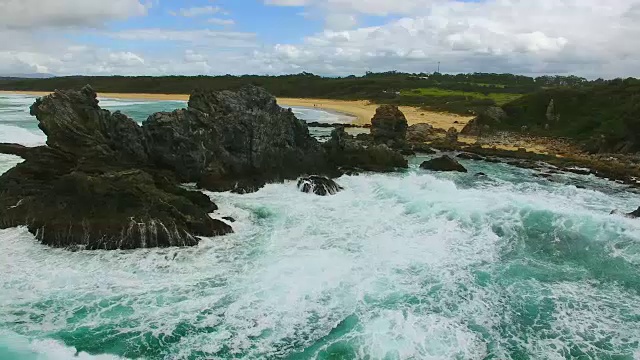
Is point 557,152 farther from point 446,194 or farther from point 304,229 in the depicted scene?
point 304,229

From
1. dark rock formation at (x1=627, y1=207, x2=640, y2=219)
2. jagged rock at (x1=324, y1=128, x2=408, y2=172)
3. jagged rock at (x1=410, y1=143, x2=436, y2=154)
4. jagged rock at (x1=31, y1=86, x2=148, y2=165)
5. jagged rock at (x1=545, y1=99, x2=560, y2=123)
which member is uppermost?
jagged rock at (x1=31, y1=86, x2=148, y2=165)

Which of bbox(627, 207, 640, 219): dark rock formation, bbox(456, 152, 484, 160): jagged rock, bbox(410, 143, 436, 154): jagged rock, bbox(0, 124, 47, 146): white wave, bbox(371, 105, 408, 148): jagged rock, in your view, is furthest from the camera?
bbox(371, 105, 408, 148): jagged rock

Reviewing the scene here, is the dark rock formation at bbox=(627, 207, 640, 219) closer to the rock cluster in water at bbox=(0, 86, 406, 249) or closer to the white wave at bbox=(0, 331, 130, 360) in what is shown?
the rock cluster in water at bbox=(0, 86, 406, 249)

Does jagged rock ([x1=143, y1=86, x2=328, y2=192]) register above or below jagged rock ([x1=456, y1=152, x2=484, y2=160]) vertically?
above

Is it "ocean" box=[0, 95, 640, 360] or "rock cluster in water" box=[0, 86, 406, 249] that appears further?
"rock cluster in water" box=[0, 86, 406, 249]

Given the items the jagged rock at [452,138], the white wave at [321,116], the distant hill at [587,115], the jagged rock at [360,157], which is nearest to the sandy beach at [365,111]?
the white wave at [321,116]

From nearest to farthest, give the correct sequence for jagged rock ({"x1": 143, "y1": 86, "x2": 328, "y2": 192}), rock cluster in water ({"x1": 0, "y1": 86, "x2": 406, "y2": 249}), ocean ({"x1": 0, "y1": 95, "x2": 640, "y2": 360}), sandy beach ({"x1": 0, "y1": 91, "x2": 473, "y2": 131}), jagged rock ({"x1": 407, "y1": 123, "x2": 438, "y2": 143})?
ocean ({"x1": 0, "y1": 95, "x2": 640, "y2": 360})
rock cluster in water ({"x1": 0, "y1": 86, "x2": 406, "y2": 249})
jagged rock ({"x1": 143, "y1": 86, "x2": 328, "y2": 192})
jagged rock ({"x1": 407, "y1": 123, "x2": 438, "y2": 143})
sandy beach ({"x1": 0, "y1": 91, "x2": 473, "y2": 131})

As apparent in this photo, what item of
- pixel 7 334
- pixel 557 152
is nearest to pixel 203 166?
pixel 7 334

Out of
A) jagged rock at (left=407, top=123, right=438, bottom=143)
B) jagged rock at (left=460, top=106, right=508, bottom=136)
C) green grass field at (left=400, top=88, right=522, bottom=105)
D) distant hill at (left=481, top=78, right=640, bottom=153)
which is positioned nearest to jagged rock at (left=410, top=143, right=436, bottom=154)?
jagged rock at (left=407, top=123, right=438, bottom=143)
